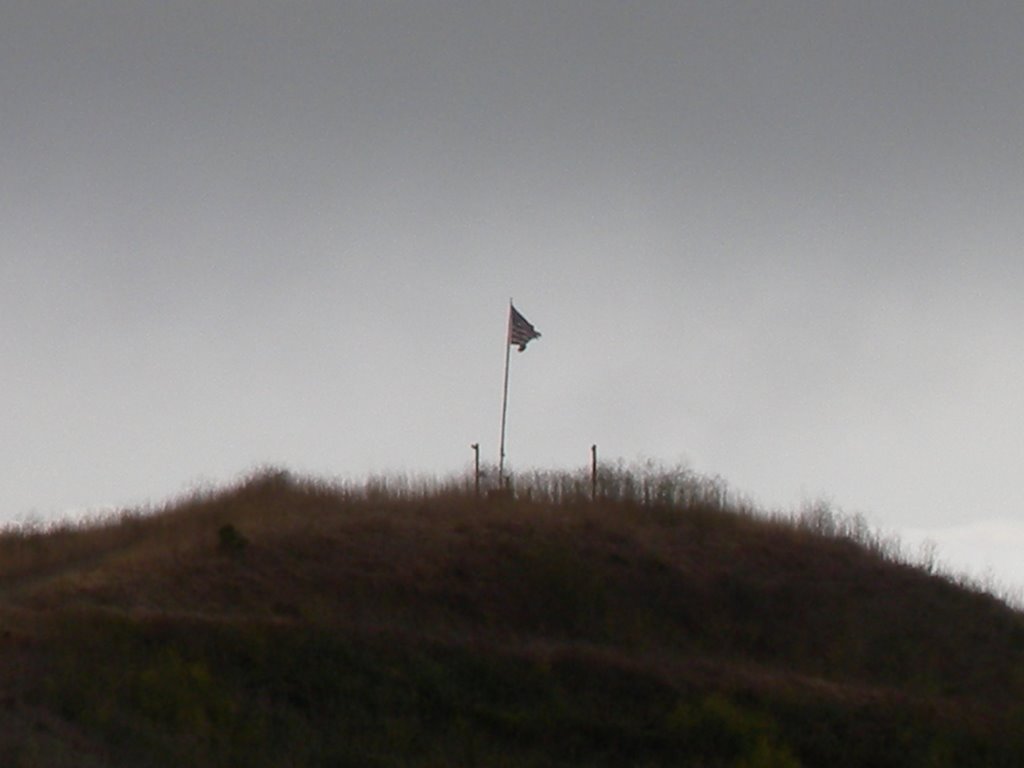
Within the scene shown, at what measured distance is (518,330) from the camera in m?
34.8

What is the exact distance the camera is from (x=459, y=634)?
24.5m

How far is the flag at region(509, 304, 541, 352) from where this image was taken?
34688mm

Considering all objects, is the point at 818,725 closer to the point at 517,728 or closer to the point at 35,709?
the point at 517,728

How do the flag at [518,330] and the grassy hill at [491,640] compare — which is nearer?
the grassy hill at [491,640]

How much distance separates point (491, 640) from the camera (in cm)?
2445

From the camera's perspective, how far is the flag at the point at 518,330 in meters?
34.7

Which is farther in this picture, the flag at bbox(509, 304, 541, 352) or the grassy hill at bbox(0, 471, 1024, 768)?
the flag at bbox(509, 304, 541, 352)

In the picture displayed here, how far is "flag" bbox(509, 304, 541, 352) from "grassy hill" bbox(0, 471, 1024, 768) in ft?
12.1

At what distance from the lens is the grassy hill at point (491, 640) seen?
67.1ft

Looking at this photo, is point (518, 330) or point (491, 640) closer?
point (491, 640)

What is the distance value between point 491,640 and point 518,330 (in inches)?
468

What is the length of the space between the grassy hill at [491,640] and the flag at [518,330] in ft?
12.1

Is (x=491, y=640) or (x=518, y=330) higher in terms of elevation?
(x=518, y=330)

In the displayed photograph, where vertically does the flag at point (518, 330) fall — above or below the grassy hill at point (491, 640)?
above
